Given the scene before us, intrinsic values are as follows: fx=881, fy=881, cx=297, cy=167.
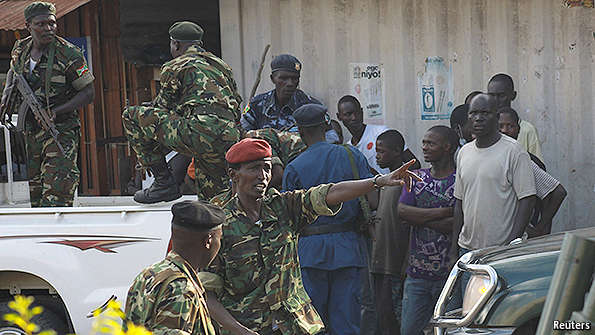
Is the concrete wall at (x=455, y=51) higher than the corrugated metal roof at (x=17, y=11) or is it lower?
lower

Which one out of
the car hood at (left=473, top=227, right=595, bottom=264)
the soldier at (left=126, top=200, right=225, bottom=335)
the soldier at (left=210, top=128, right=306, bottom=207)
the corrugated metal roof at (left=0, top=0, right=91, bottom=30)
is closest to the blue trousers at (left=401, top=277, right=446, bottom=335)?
the soldier at (left=210, top=128, right=306, bottom=207)

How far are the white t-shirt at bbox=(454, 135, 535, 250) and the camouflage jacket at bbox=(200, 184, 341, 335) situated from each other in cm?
175

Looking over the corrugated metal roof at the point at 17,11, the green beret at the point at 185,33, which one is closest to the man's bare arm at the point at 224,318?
the green beret at the point at 185,33

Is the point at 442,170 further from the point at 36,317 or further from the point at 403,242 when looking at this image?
the point at 36,317

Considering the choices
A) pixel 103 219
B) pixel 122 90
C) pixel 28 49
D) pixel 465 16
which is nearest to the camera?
pixel 103 219

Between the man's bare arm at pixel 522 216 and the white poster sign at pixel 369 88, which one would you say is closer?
the man's bare arm at pixel 522 216

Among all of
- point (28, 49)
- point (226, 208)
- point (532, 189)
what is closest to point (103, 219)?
point (226, 208)

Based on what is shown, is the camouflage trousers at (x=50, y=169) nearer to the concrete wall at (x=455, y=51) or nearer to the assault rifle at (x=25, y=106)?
the assault rifle at (x=25, y=106)

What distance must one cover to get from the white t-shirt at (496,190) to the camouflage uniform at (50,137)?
3129 mm

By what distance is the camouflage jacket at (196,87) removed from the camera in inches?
238

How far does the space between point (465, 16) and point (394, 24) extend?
677 mm

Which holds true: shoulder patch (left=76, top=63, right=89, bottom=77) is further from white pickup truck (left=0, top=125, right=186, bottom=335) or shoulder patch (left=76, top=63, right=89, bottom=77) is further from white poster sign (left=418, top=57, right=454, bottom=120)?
white poster sign (left=418, top=57, right=454, bottom=120)

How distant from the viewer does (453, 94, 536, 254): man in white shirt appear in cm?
577

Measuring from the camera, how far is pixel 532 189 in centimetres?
571
